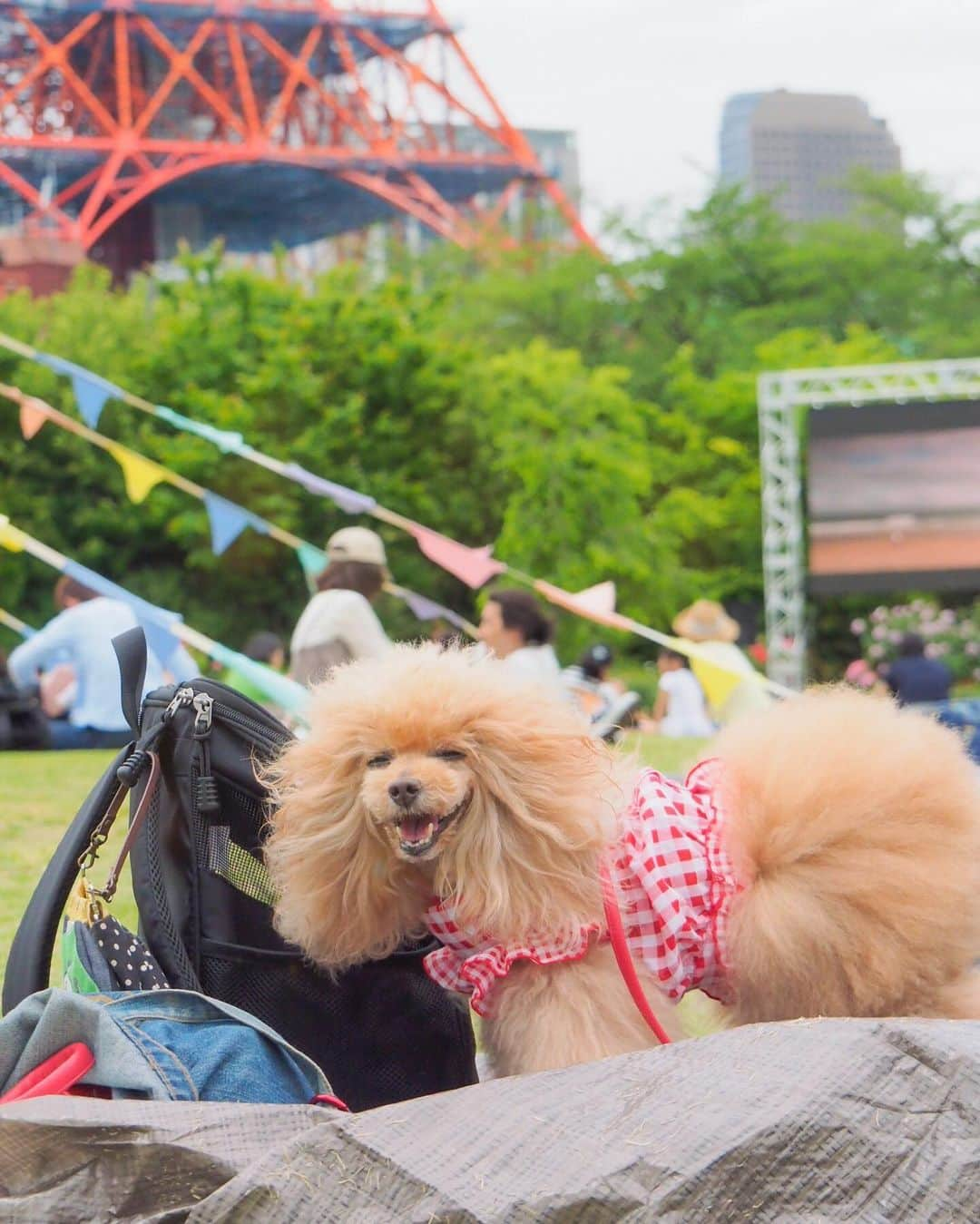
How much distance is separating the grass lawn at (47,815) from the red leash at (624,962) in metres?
0.31

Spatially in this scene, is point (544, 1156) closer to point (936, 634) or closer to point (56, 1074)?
point (56, 1074)

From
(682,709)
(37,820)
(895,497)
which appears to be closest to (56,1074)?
(37,820)

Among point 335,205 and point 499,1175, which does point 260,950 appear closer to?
point 499,1175

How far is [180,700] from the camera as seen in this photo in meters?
2.16

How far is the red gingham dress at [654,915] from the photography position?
2.15 metres

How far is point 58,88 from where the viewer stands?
110ft

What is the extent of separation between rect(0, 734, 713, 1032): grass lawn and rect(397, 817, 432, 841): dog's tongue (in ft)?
1.36

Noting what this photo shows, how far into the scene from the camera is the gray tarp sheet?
1.48 meters

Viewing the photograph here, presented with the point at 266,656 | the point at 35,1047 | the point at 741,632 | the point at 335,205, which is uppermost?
the point at 335,205

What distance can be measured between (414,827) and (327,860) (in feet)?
0.43

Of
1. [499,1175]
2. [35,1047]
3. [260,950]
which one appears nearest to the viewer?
[499,1175]

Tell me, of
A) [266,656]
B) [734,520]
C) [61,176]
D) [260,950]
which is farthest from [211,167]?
[260,950]

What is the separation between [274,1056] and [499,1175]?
0.43 meters

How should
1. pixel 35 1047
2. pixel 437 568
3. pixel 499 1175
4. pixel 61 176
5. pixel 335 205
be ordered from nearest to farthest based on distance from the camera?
pixel 499 1175 < pixel 35 1047 < pixel 437 568 < pixel 61 176 < pixel 335 205
